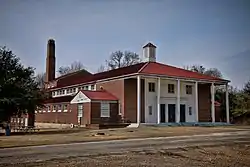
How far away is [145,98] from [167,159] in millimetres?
28191

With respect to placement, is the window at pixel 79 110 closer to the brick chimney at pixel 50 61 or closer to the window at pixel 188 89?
the window at pixel 188 89

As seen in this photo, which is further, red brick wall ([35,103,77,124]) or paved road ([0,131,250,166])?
red brick wall ([35,103,77,124])

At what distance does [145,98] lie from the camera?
4172 cm

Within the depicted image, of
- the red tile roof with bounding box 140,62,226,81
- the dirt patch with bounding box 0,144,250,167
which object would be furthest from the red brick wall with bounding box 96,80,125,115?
the dirt patch with bounding box 0,144,250,167

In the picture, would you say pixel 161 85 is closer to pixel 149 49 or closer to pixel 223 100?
pixel 149 49

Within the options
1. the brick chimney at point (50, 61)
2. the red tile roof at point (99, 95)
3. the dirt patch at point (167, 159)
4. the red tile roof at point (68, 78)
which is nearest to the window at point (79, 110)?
the red tile roof at point (99, 95)

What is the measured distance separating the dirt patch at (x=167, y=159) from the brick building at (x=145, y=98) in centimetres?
2238

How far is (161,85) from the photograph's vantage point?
43375 millimetres

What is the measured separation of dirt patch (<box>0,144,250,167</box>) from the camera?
1205 centimetres

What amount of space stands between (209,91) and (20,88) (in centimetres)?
2730

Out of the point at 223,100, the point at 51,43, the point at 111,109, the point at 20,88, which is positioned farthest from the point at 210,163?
the point at 51,43

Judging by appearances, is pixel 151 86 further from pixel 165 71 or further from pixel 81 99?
pixel 81 99

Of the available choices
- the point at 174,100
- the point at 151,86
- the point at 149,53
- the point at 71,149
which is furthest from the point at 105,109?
the point at 71,149

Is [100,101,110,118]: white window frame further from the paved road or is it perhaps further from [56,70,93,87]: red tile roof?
the paved road
